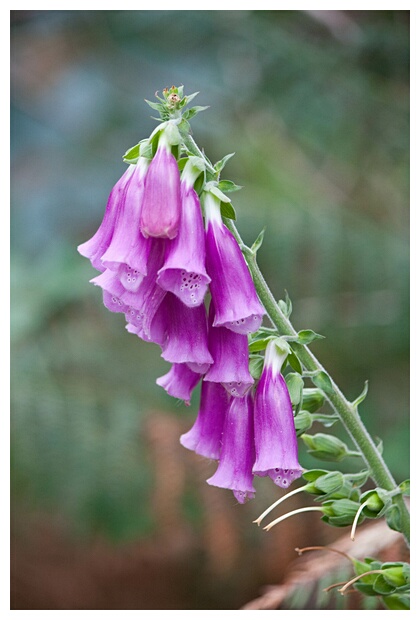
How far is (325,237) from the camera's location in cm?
189

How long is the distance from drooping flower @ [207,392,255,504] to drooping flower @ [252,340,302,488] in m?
0.02

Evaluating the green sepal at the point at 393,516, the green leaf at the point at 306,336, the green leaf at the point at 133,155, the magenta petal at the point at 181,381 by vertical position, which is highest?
the green leaf at the point at 133,155

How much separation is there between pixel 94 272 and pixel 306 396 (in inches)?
44.9

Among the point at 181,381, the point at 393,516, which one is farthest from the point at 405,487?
the point at 181,381

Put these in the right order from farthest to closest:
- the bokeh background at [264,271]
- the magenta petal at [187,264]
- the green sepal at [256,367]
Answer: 1. the bokeh background at [264,271]
2. the green sepal at [256,367]
3. the magenta petal at [187,264]

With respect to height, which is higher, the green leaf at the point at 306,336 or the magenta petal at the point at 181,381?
the green leaf at the point at 306,336

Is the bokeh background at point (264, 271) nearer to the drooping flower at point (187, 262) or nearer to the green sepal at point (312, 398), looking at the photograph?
the green sepal at point (312, 398)

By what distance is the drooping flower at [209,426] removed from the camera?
2.45 feet

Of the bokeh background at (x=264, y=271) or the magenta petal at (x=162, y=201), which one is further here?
the bokeh background at (x=264, y=271)

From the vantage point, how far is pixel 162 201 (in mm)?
636

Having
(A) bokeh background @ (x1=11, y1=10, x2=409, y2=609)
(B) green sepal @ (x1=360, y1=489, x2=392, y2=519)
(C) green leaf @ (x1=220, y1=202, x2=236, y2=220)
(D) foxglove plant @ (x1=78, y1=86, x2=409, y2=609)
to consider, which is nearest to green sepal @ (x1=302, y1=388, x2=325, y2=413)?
(D) foxglove plant @ (x1=78, y1=86, x2=409, y2=609)

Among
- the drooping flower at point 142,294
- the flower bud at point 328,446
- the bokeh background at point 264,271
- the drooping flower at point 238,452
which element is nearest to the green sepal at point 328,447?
the flower bud at point 328,446

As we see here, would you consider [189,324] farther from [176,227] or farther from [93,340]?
[93,340]

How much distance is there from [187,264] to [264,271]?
1366 mm
